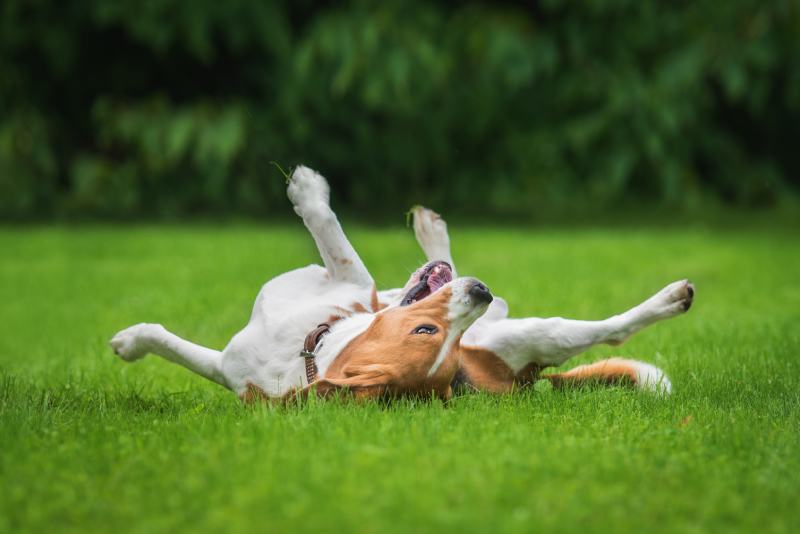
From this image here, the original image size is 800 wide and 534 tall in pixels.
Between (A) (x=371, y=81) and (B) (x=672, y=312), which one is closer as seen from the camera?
(B) (x=672, y=312)

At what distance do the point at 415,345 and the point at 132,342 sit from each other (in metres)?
1.29

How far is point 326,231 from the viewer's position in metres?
4.52

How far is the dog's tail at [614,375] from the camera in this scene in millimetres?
4320

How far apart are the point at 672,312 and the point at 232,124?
10.1m

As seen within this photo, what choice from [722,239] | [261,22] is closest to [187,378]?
[722,239]

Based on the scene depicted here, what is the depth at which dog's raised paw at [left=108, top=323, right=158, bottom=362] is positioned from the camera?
4273 millimetres

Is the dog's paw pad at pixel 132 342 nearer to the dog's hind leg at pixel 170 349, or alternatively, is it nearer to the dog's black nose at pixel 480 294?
the dog's hind leg at pixel 170 349

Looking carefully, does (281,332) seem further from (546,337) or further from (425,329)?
(546,337)

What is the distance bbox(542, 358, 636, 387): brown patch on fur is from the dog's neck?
850 millimetres

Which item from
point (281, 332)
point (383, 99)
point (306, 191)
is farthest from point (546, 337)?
point (383, 99)

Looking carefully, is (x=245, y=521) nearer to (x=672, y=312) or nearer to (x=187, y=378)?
(x=672, y=312)

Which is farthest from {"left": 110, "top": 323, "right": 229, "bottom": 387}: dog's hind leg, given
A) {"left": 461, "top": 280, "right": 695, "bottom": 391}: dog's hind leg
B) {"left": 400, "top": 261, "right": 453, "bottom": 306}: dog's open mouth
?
{"left": 461, "top": 280, "right": 695, "bottom": 391}: dog's hind leg

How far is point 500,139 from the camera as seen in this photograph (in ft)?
47.1

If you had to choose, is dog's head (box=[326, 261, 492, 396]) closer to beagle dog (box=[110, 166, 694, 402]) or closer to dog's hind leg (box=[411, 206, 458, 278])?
beagle dog (box=[110, 166, 694, 402])
